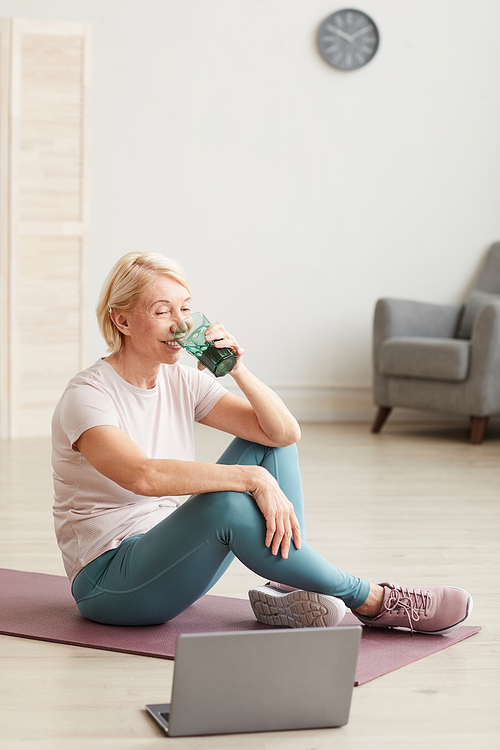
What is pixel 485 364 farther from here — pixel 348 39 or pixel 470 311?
pixel 348 39

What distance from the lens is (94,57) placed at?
5074 millimetres

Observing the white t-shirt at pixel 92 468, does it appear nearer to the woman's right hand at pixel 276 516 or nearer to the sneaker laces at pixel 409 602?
the woman's right hand at pixel 276 516

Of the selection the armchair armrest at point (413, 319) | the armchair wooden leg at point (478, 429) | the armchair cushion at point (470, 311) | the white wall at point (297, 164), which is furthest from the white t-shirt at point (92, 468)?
the armchair cushion at point (470, 311)

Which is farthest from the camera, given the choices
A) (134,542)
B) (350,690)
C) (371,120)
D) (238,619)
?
(371,120)

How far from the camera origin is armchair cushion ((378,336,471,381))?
4.63 metres

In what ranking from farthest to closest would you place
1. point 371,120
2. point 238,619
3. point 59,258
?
1. point 371,120
2. point 59,258
3. point 238,619

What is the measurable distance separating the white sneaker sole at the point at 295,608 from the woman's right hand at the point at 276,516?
0.43ft

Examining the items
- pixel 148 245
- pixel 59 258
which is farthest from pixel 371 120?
pixel 59 258

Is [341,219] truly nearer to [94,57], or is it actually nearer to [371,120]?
[371,120]

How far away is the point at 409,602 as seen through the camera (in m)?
1.83

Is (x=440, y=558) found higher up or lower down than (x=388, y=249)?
lower down

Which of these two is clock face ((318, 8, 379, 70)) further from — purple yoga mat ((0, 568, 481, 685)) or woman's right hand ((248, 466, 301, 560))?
woman's right hand ((248, 466, 301, 560))

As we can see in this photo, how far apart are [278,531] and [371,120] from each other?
4190 millimetres

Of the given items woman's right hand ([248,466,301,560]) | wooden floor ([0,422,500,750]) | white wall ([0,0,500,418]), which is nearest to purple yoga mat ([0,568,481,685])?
wooden floor ([0,422,500,750])
